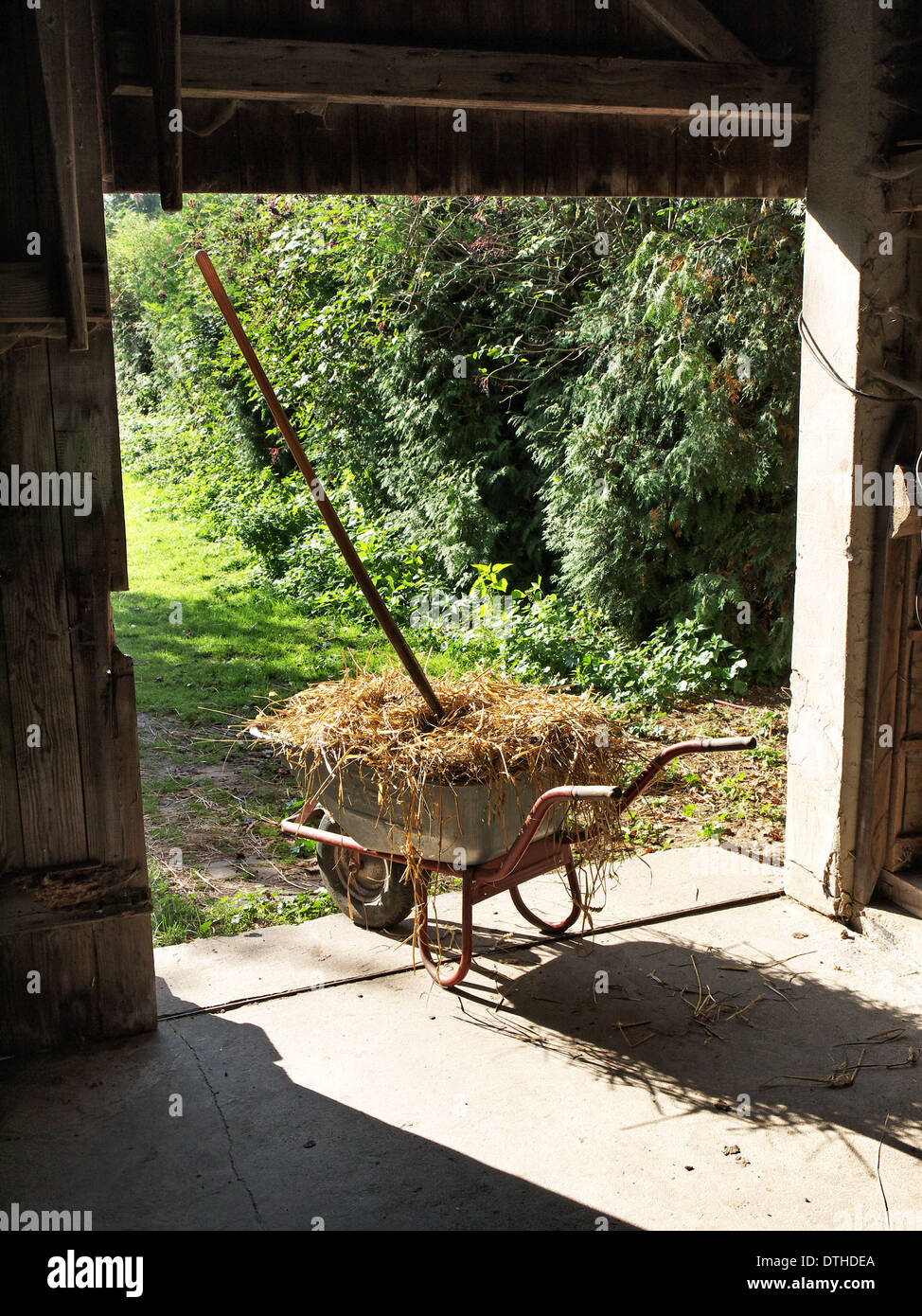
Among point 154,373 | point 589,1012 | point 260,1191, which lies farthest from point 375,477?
point 154,373

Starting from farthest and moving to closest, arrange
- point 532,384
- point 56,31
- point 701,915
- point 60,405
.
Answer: point 532,384 → point 701,915 → point 60,405 → point 56,31

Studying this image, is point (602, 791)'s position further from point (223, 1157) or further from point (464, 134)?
point (464, 134)

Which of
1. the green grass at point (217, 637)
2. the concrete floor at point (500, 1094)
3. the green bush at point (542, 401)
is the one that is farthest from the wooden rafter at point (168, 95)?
the green bush at point (542, 401)

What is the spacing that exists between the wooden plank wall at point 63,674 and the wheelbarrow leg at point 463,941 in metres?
0.98

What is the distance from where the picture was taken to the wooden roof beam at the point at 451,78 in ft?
11.7

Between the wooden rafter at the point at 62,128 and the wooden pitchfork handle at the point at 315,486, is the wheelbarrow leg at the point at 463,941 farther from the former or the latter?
the wooden rafter at the point at 62,128

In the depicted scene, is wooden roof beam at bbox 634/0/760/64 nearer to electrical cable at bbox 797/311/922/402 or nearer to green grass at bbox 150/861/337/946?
electrical cable at bbox 797/311/922/402

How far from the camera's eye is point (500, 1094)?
11.1 feet

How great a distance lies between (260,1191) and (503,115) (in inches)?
149

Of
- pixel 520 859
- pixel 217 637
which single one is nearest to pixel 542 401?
pixel 217 637

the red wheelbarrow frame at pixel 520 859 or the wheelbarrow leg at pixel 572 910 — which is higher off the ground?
the red wheelbarrow frame at pixel 520 859

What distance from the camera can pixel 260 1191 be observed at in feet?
9.59

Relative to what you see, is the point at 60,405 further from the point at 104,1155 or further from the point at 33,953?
the point at 104,1155

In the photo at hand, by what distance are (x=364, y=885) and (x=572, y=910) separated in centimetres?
89
